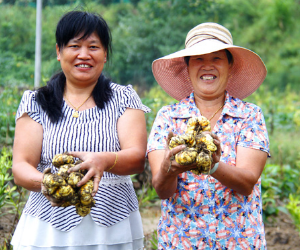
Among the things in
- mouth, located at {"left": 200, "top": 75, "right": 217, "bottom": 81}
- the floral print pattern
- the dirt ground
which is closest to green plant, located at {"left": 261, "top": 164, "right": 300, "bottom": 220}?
the dirt ground

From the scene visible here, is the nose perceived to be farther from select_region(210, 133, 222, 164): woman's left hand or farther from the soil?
the soil

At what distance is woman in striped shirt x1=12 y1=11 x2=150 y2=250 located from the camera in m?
1.96

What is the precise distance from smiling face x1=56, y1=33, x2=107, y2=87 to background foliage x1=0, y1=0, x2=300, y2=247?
257 mm

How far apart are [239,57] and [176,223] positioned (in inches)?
36.5

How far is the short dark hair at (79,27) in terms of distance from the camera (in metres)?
2.02

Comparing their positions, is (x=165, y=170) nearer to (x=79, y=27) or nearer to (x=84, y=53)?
(x=84, y=53)

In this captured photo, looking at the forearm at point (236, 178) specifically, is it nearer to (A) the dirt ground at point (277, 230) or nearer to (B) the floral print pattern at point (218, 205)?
(B) the floral print pattern at point (218, 205)

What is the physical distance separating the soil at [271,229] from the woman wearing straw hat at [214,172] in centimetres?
136

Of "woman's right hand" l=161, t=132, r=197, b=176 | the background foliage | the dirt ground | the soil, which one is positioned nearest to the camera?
"woman's right hand" l=161, t=132, r=197, b=176

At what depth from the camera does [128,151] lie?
6.50 ft

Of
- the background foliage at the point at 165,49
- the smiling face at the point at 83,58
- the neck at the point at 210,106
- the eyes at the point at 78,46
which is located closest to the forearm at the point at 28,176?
the smiling face at the point at 83,58

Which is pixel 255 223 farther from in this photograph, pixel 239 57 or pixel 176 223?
pixel 239 57

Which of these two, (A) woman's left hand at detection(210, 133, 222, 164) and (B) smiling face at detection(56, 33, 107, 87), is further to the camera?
(B) smiling face at detection(56, 33, 107, 87)

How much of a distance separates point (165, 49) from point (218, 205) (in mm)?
9407
